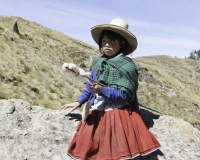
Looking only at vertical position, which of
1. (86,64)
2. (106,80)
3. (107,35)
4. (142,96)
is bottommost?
(142,96)

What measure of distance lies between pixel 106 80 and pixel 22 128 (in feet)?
5.98

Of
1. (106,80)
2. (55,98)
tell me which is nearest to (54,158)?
(106,80)

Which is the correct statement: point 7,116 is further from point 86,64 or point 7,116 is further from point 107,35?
point 86,64

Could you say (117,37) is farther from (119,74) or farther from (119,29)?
(119,74)

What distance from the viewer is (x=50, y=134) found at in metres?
4.20

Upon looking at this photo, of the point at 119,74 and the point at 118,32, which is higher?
the point at 118,32

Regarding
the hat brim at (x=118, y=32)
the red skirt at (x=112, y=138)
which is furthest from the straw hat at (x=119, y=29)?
the red skirt at (x=112, y=138)

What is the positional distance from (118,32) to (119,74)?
0.73m

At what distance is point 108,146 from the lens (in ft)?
11.6

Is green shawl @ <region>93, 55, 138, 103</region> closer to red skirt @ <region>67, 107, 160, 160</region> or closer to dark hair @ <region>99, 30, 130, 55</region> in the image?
dark hair @ <region>99, 30, 130, 55</region>

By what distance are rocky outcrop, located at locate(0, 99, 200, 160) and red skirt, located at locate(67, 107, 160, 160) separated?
1.65 feet

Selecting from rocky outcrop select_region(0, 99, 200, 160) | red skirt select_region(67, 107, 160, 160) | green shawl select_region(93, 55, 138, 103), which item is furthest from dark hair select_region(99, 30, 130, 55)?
rocky outcrop select_region(0, 99, 200, 160)

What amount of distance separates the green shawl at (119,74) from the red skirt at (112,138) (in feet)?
1.39

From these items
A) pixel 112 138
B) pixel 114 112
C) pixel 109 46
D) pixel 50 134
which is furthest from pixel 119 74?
pixel 50 134
